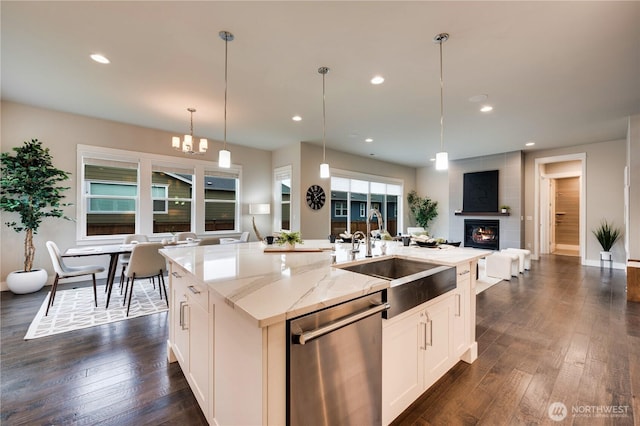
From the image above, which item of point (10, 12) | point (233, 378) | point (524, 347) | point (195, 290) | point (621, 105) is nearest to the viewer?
point (233, 378)

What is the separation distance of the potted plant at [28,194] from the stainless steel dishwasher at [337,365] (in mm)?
4979

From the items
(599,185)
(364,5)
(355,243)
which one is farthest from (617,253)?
(364,5)

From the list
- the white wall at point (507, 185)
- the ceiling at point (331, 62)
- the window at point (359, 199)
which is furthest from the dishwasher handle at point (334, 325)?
the white wall at point (507, 185)

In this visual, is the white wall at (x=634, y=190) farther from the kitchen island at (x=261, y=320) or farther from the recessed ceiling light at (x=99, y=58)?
the recessed ceiling light at (x=99, y=58)

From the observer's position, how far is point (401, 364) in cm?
159

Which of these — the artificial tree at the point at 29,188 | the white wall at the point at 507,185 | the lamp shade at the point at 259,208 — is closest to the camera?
the artificial tree at the point at 29,188

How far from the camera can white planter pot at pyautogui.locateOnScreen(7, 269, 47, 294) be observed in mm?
3875

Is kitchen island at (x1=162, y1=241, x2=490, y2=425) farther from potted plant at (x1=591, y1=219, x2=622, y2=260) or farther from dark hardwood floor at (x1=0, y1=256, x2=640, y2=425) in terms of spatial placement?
potted plant at (x1=591, y1=219, x2=622, y2=260)

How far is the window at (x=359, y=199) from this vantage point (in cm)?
722

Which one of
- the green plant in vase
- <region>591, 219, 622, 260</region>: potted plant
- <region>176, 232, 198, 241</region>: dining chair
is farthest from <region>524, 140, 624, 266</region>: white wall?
<region>176, 232, 198, 241</region>: dining chair

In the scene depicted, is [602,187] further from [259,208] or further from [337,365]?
[337,365]

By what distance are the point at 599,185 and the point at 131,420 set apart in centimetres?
914

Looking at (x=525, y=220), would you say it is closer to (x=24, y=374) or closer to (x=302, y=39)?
(x=302, y=39)

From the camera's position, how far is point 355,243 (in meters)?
2.61
